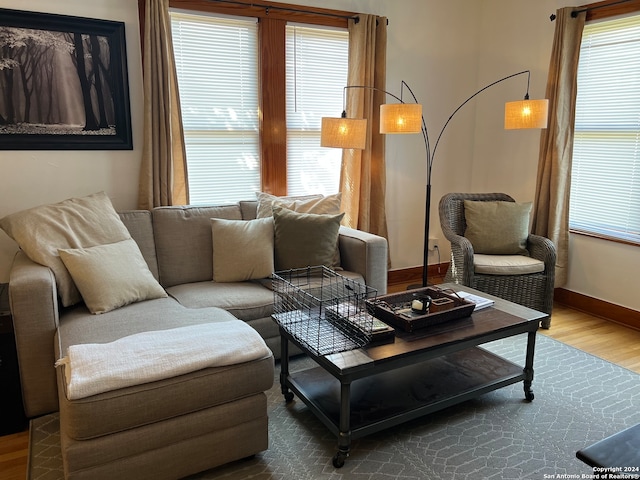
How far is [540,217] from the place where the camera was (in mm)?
3934

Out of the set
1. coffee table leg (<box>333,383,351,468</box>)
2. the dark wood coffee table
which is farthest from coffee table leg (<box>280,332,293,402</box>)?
coffee table leg (<box>333,383,351,468</box>)

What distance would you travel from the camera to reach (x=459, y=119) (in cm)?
462

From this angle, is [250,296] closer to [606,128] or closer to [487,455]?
[487,455]

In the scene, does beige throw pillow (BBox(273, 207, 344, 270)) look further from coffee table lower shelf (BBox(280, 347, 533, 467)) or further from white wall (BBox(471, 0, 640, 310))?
white wall (BBox(471, 0, 640, 310))

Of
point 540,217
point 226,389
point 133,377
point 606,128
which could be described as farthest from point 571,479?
point 606,128

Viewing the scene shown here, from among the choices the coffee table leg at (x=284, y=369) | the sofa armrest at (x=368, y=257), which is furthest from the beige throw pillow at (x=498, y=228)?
the coffee table leg at (x=284, y=369)

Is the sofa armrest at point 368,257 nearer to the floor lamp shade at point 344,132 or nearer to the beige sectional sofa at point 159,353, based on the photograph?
the beige sectional sofa at point 159,353

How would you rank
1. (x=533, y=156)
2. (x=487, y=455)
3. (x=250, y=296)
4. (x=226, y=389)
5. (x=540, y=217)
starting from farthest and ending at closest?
(x=533, y=156), (x=540, y=217), (x=250, y=296), (x=487, y=455), (x=226, y=389)

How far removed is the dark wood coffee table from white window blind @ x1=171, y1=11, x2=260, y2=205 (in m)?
1.66

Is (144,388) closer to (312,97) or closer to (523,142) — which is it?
(312,97)

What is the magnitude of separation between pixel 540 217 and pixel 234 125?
245 cm

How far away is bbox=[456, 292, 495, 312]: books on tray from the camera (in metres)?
2.57

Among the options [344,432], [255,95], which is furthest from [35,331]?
[255,95]

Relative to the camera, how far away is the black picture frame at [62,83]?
2.93 meters
